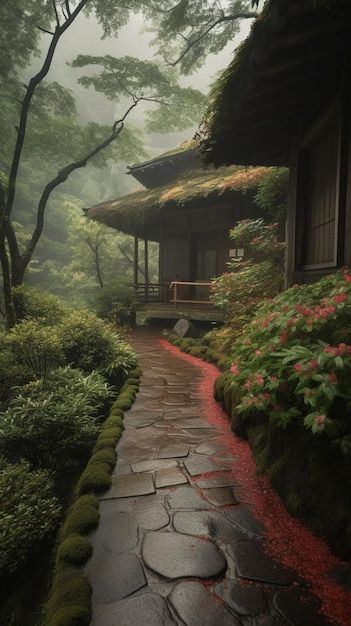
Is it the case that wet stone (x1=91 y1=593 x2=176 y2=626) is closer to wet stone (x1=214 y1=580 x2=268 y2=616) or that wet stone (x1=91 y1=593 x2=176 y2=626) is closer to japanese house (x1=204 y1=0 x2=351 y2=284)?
wet stone (x1=214 y1=580 x2=268 y2=616)

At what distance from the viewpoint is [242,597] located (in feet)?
6.88

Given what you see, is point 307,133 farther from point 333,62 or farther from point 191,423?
point 191,423

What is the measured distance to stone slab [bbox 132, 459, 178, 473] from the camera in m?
3.63

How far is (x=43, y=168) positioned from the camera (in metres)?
32.2

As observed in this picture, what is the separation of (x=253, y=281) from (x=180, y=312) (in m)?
5.78

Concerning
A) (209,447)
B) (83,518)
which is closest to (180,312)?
(209,447)

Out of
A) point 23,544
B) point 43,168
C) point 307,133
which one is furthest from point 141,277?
point 23,544

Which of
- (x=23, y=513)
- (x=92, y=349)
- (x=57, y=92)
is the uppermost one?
(x=57, y=92)

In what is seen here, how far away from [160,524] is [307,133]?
5534mm

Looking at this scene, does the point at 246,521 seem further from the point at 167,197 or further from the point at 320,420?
the point at 167,197

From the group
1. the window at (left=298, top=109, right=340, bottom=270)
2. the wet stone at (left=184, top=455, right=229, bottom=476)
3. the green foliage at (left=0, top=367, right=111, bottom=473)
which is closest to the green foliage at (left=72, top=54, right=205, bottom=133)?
the window at (left=298, top=109, right=340, bottom=270)

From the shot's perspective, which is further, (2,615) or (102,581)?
(2,615)

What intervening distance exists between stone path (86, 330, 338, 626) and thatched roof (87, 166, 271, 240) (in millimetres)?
9615

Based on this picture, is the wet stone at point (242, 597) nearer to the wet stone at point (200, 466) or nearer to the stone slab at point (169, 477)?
the stone slab at point (169, 477)
